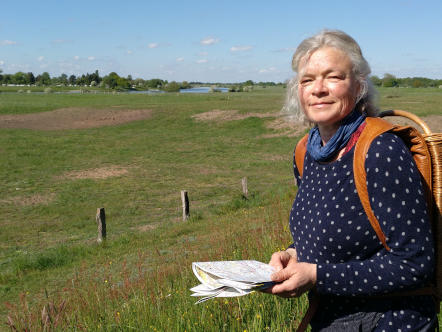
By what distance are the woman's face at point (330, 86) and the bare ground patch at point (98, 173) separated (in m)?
19.5

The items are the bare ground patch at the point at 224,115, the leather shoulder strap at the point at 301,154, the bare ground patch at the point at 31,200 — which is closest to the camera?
the leather shoulder strap at the point at 301,154

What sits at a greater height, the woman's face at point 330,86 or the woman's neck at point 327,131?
the woman's face at point 330,86

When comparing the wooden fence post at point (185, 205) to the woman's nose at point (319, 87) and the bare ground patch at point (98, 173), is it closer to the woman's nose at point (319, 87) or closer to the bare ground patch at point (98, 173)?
the bare ground patch at point (98, 173)

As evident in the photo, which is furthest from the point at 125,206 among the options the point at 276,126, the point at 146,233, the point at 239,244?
the point at 276,126

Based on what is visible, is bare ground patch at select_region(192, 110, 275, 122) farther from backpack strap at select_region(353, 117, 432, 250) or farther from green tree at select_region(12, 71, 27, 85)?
green tree at select_region(12, 71, 27, 85)

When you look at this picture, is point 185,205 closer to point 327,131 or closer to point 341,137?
point 327,131

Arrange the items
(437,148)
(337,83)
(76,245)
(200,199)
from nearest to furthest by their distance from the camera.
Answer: (437,148)
(337,83)
(76,245)
(200,199)

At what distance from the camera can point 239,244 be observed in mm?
6312

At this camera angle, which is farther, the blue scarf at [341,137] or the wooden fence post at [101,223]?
the wooden fence post at [101,223]

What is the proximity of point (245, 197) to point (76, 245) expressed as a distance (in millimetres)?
→ 6030

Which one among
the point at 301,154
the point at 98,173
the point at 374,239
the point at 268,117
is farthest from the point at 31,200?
the point at 268,117

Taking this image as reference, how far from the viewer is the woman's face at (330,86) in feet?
5.73

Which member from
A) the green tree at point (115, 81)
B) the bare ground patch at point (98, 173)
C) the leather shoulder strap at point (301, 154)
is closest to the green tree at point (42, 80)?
the green tree at point (115, 81)

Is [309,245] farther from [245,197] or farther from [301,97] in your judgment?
[245,197]
